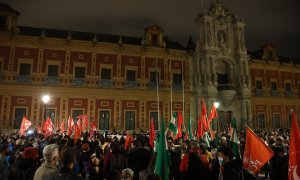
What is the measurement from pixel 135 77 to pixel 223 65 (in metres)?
11.6

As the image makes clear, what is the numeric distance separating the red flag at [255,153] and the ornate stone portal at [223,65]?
2246 cm

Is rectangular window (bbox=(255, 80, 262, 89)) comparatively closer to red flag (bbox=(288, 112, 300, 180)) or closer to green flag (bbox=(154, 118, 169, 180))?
green flag (bbox=(154, 118, 169, 180))

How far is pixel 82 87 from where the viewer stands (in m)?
25.2

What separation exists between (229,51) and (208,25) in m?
4.16

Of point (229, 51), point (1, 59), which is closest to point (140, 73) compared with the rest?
point (229, 51)

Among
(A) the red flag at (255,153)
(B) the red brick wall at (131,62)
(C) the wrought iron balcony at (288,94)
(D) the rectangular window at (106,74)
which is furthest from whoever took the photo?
(C) the wrought iron balcony at (288,94)

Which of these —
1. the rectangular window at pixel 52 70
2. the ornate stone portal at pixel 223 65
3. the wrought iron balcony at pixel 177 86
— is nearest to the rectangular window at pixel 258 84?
the ornate stone portal at pixel 223 65

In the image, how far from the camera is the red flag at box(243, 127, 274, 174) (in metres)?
4.82

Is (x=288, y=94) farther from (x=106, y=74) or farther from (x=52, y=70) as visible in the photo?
(x=52, y=70)

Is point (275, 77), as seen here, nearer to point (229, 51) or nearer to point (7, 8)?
point (229, 51)

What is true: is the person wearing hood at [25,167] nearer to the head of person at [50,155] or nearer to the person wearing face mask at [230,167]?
the head of person at [50,155]

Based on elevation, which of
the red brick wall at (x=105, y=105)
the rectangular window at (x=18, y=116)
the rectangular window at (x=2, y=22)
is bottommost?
the rectangular window at (x=18, y=116)

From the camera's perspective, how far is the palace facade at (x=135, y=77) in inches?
943

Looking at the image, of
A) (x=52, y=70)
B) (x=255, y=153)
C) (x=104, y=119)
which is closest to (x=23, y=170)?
(x=255, y=153)
